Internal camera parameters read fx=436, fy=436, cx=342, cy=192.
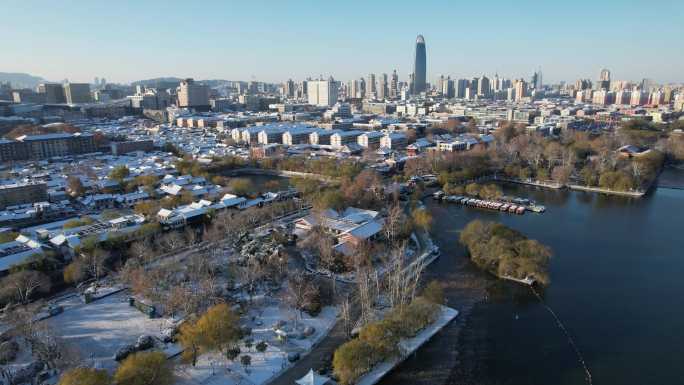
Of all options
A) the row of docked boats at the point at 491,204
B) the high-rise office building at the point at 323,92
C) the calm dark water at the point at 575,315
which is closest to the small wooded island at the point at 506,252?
the calm dark water at the point at 575,315

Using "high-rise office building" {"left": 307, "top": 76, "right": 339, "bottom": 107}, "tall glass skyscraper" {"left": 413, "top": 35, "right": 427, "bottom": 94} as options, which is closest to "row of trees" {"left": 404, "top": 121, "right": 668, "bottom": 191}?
"high-rise office building" {"left": 307, "top": 76, "right": 339, "bottom": 107}

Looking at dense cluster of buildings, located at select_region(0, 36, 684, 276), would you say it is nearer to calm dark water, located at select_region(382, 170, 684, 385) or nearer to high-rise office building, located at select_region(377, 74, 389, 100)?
calm dark water, located at select_region(382, 170, 684, 385)

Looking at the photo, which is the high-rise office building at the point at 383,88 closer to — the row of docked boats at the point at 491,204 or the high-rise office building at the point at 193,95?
the high-rise office building at the point at 193,95

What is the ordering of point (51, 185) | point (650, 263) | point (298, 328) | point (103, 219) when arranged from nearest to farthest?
1. point (298, 328)
2. point (650, 263)
3. point (103, 219)
4. point (51, 185)

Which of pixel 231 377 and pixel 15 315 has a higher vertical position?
pixel 15 315

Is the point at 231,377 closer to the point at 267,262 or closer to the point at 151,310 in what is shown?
the point at 151,310

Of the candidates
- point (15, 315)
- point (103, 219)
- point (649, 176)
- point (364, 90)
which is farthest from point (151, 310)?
point (364, 90)
